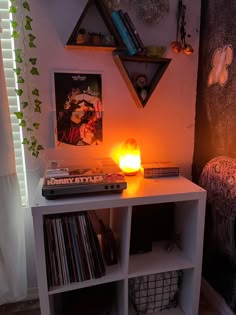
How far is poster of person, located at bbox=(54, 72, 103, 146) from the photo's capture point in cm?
129

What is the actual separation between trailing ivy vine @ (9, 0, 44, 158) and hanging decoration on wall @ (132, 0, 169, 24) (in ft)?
1.84

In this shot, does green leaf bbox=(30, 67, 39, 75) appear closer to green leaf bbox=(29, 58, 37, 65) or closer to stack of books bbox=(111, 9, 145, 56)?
green leaf bbox=(29, 58, 37, 65)

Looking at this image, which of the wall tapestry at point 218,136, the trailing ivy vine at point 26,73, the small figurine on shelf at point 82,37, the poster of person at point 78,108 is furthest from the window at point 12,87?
the wall tapestry at point 218,136

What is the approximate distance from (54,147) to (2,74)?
431 millimetres

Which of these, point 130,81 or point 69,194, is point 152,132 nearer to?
point 130,81

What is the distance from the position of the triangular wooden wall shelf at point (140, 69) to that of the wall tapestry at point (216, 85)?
250 millimetres

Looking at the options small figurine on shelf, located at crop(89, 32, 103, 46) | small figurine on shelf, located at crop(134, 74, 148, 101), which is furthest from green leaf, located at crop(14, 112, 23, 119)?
small figurine on shelf, located at crop(134, 74, 148, 101)

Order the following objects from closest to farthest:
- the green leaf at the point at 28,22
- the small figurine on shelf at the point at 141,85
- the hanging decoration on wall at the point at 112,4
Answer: the green leaf at the point at 28,22 → the hanging decoration on wall at the point at 112,4 → the small figurine on shelf at the point at 141,85

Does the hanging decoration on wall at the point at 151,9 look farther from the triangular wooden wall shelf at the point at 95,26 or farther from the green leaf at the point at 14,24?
the green leaf at the point at 14,24

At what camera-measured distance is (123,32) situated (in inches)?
47.5

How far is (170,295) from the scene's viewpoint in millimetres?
1305

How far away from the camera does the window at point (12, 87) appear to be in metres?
1.19

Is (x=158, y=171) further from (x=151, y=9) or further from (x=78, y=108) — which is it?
(x=151, y=9)

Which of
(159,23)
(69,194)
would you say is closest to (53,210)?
(69,194)
